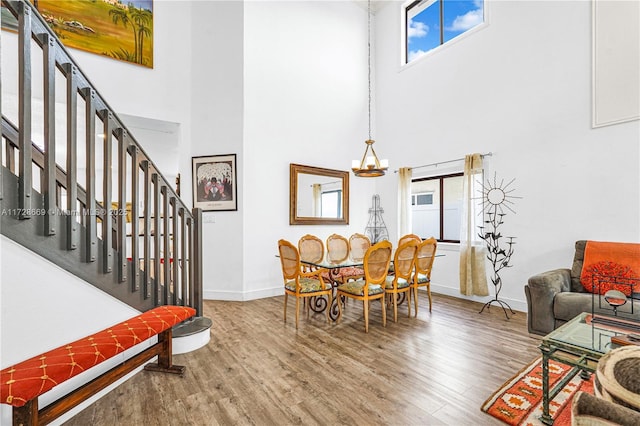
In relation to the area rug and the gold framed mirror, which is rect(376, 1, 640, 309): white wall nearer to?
the gold framed mirror

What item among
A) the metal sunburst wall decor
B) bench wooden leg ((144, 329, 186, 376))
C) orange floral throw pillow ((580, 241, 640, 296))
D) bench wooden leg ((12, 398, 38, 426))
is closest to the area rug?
orange floral throw pillow ((580, 241, 640, 296))

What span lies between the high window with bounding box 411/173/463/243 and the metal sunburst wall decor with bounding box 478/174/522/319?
0.44 meters

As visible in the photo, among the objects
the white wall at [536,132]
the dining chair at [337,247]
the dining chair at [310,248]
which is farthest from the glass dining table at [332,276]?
the white wall at [536,132]

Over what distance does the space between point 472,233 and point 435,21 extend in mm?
3905

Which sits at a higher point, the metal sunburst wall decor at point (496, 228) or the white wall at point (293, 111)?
the white wall at point (293, 111)

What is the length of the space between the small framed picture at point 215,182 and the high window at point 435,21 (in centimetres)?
405

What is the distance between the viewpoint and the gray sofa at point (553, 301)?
9.05ft

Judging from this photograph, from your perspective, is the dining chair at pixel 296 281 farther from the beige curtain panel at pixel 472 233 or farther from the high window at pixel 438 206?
the high window at pixel 438 206

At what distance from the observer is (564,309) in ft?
A: 9.24

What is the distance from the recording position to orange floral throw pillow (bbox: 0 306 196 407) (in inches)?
49.5

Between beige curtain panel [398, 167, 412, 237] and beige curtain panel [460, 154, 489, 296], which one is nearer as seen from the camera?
beige curtain panel [460, 154, 489, 296]

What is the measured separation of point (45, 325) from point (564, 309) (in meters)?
4.04

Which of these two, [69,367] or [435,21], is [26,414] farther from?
[435,21]

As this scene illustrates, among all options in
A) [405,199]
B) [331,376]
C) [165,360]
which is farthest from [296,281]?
[405,199]
